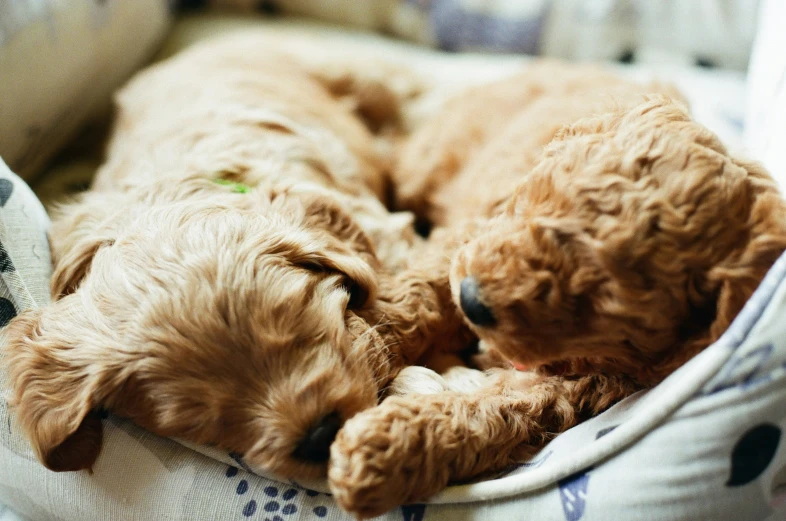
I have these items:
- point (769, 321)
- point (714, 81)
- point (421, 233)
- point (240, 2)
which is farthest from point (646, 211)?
point (240, 2)

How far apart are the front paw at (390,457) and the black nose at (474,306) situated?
234mm

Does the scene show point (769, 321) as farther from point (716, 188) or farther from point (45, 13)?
point (45, 13)

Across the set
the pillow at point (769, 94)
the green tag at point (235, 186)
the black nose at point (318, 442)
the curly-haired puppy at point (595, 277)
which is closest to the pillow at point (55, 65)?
the green tag at point (235, 186)

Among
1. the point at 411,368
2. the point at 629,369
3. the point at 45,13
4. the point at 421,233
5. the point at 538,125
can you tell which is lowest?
the point at 421,233

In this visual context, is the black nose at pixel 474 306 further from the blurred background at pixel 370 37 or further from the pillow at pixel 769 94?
the blurred background at pixel 370 37

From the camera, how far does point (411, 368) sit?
1582 mm

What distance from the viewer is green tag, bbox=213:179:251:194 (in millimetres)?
1682

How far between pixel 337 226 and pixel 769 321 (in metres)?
0.98

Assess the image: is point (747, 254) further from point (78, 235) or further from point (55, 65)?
point (55, 65)

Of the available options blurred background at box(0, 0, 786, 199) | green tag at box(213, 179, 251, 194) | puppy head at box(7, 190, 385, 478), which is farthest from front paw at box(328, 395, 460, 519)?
blurred background at box(0, 0, 786, 199)

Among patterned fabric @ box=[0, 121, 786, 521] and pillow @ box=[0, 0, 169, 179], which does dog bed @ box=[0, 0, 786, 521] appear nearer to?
patterned fabric @ box=[0, 121, 786, 521]

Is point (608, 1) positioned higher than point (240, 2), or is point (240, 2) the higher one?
point (608, 1)

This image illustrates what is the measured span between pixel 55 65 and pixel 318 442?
68.2 inches

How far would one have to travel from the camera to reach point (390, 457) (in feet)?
3.99
